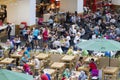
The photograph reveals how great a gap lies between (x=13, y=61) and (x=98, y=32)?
380 inches

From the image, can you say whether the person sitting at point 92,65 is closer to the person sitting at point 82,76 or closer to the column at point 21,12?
the person sitting at point 82,76

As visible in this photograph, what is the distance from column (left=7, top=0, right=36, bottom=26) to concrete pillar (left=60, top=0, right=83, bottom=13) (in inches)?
285

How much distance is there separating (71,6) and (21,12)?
26.6ft

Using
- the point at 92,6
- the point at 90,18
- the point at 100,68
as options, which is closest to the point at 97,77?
the point at 100,68

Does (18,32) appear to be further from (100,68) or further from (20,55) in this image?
(100,68)

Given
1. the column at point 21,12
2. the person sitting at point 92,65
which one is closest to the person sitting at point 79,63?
the person sitting at point 92,65

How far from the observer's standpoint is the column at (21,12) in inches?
1181

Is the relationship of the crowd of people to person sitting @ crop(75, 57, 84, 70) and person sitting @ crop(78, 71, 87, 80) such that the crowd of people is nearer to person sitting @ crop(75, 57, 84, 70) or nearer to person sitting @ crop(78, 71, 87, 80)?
person sitting @ crop(75, 57, 84, 70)

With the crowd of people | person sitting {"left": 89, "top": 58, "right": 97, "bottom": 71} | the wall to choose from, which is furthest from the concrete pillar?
person sitting {"left": 89, "top": 58, "right": 97, "bottom": 71}

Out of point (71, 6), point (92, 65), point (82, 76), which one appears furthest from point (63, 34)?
point (82, 76)

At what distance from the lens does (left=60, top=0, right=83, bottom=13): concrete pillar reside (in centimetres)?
3686

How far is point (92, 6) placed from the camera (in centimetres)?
4075

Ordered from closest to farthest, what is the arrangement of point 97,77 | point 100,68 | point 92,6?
point 97,77 → point 100,68 → point 92,6

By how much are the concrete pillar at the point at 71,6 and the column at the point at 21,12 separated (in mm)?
A: 7236
